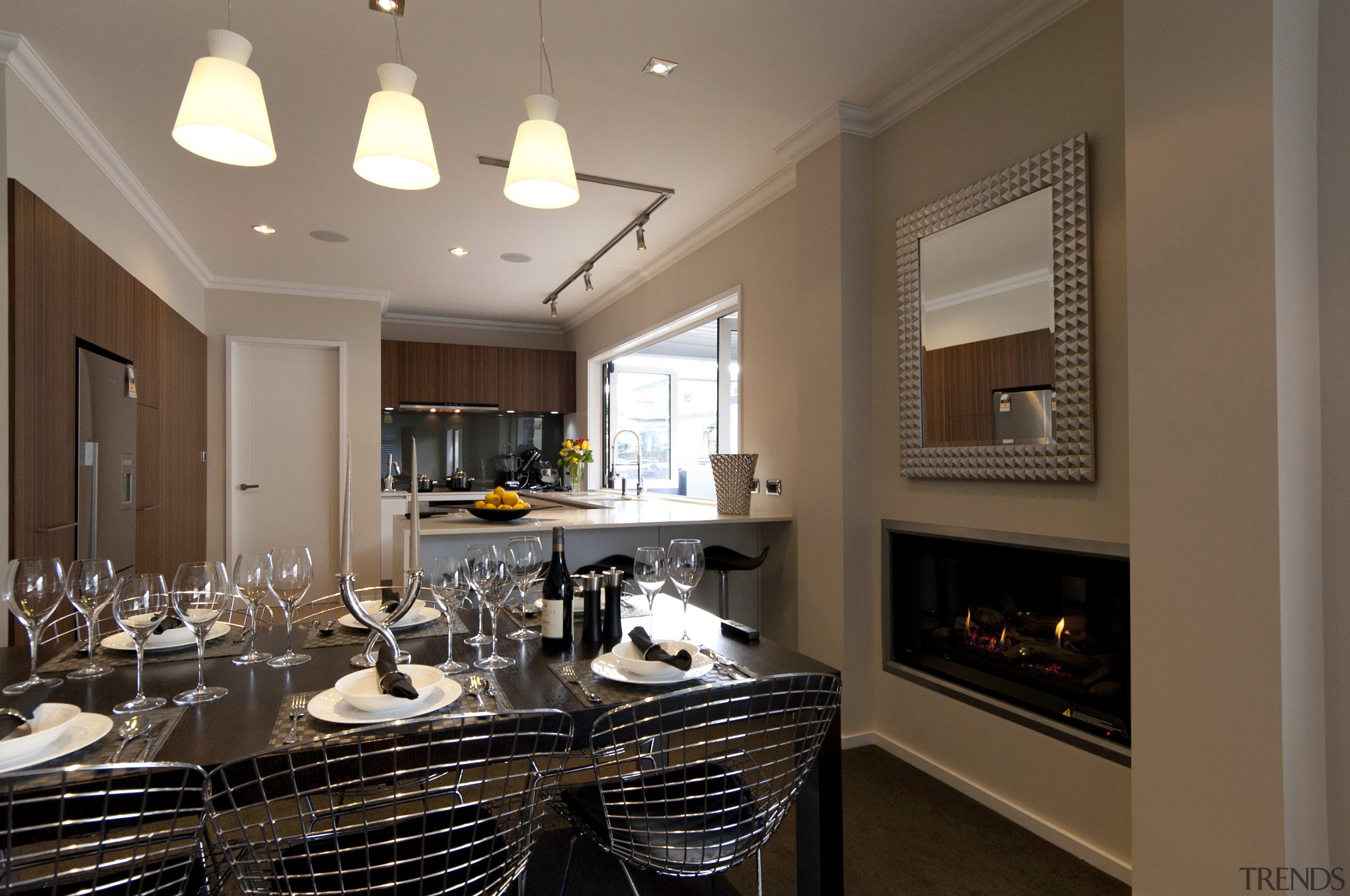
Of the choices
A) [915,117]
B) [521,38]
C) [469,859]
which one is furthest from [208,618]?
[915,117]

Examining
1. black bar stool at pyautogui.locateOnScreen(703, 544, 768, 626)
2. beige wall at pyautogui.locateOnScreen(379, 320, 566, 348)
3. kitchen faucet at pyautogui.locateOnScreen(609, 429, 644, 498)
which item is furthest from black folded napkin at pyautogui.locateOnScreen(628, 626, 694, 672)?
beige wall at pyautogui.locateOnScreen(379, 320, 566, 348)

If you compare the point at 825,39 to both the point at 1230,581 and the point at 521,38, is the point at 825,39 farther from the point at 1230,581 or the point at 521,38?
the point at 1230,581

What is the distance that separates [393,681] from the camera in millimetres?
1236

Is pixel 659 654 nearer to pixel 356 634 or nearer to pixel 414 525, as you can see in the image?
pixel 414 525

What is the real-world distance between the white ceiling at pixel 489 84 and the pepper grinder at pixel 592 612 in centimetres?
179

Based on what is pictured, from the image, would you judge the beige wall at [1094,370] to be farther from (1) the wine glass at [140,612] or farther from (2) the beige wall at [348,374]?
(2) the beige wall at [348,374]

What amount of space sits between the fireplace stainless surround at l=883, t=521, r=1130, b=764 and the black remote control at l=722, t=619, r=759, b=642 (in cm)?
108

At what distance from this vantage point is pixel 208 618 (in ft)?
4.54

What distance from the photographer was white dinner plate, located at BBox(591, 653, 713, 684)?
1398 millimetres

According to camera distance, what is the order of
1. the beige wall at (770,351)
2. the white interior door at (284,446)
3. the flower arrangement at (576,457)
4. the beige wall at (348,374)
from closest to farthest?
the beige wall at (770,351) → the beige wall at (348,374) → the white interior door at (284,446) → the flower arrangement at (576,457)

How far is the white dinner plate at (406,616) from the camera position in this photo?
184 cm

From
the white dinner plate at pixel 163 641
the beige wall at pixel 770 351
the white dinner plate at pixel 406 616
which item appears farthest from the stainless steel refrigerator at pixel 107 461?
the beige wall at pixel 770 351

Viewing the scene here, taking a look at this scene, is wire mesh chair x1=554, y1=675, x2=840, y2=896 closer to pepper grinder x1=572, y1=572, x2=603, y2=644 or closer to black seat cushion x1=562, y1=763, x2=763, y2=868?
black seat cushion x1=562, y1=763, x2=763, y2=868

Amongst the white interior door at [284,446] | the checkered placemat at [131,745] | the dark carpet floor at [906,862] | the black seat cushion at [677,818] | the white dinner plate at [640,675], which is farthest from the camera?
the white interior door at [284,446]
